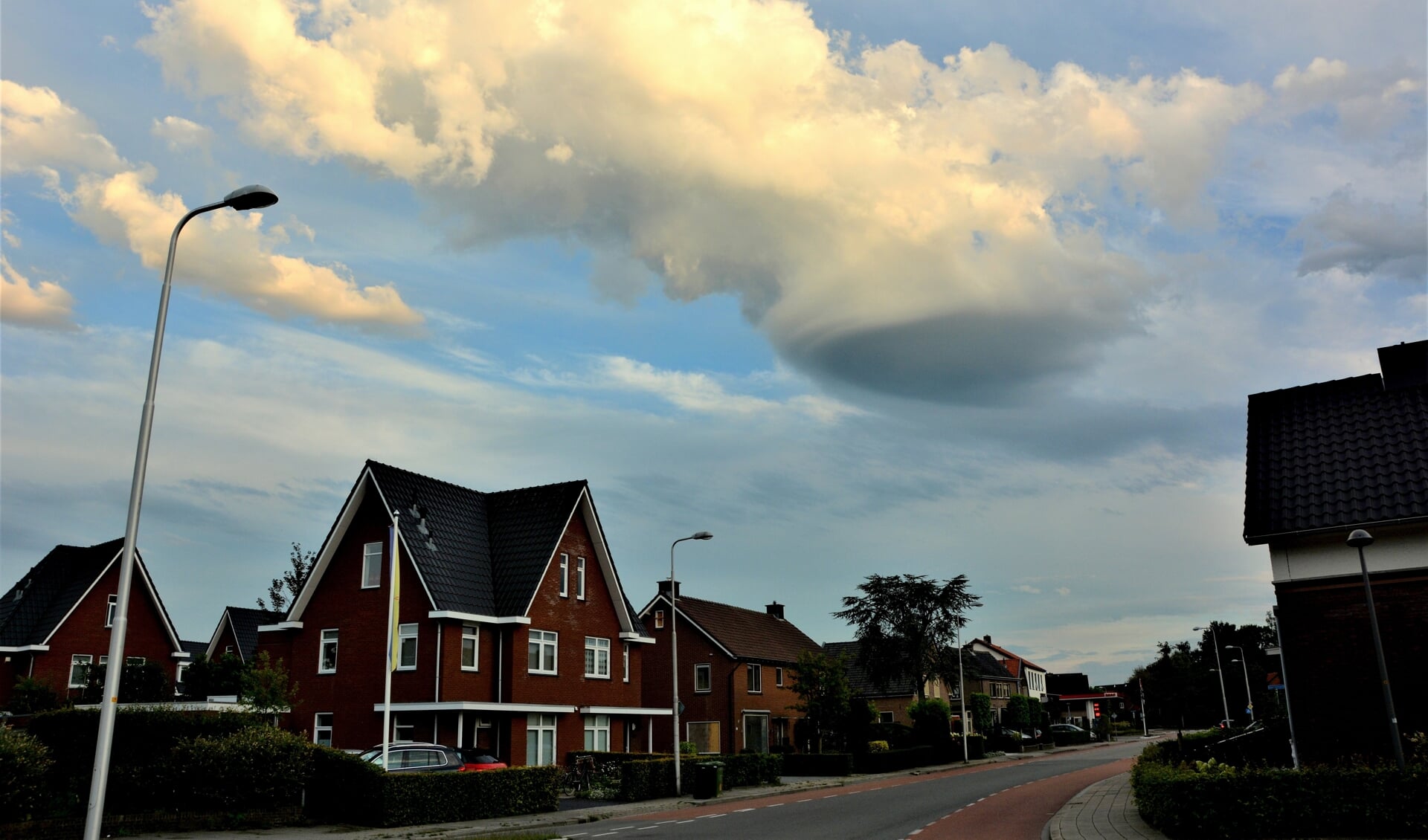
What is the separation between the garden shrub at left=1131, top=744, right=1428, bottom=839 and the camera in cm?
1527

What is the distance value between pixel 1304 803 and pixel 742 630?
46.7 metres

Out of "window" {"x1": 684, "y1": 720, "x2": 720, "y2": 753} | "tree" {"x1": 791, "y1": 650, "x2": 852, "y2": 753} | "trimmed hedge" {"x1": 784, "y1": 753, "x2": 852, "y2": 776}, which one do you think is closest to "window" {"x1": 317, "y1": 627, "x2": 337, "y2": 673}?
"trimmed hedge" {"x1": 784, "y1": 753, "x2": 852, "y2": 776}

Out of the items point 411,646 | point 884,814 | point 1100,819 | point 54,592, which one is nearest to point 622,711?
point 411,646

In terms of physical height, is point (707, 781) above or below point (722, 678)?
below

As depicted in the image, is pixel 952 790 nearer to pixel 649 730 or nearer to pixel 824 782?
pixel 824 782

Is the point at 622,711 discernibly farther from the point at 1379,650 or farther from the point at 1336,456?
the point at 1379,650

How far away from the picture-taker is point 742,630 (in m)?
61.3

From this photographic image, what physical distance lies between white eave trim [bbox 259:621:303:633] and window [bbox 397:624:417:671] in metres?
4.60

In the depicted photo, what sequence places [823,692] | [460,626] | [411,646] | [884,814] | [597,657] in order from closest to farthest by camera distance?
[884,814], [411,646], [460,626], [597,657], [823,692]

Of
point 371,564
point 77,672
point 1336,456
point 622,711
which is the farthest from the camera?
point 77,672

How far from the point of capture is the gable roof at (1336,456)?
20.6 meters

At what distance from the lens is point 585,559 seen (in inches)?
1591

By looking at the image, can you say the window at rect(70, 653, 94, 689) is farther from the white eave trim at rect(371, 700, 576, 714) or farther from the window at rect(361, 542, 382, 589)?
the white eave trim at rect(371, 700, 576, 714)

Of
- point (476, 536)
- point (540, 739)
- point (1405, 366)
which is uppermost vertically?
point (1405, 366)
